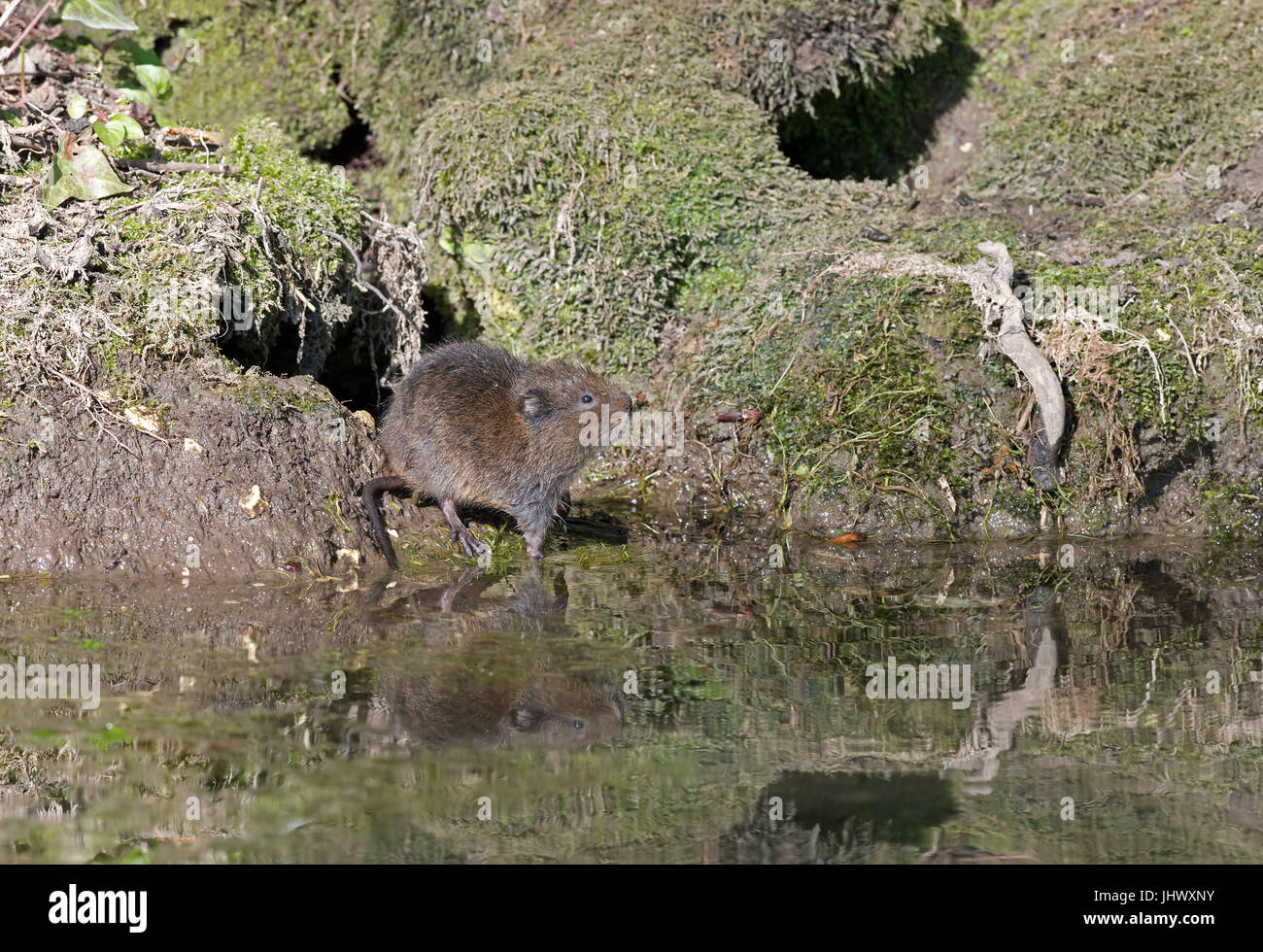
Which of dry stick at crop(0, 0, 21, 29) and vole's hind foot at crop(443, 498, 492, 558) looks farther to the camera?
dry stick at crop(0, 0, 21, 29)

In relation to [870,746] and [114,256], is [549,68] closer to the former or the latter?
[114,256]

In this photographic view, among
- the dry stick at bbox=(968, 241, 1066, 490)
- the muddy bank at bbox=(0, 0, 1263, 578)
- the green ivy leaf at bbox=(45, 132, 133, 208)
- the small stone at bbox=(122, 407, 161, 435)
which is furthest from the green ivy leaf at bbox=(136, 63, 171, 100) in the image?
the dry stick at bbox=(968, 241, 1066, 490)

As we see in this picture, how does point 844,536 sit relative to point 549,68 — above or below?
below

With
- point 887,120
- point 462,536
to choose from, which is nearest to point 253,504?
Answer: point 462,536

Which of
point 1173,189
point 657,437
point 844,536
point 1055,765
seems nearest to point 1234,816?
point 1055,765

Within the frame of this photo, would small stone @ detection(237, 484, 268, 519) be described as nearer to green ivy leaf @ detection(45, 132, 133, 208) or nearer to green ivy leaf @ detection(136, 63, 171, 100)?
green ivy leaf @ detection(45, 132, 133, 208)

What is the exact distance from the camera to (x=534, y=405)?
6477 millimetres

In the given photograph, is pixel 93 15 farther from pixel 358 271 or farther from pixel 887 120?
pixel 887 120

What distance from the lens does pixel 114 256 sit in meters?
6.25

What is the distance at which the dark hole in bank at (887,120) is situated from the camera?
9875 mm

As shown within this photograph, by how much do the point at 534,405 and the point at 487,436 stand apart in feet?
1.02

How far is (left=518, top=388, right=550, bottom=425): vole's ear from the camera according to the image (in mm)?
6473

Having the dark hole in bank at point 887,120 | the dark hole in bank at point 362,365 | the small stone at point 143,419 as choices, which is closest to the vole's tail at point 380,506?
the small stone at point 143,419

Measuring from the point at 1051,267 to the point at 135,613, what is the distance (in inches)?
221
